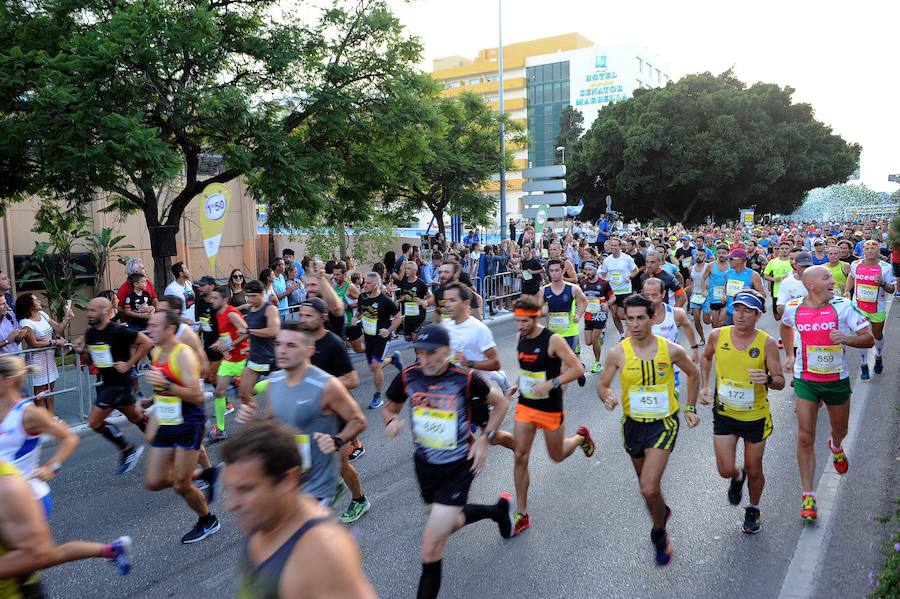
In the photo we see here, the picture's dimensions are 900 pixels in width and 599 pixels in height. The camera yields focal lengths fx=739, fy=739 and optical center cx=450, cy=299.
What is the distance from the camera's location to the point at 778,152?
44.7m

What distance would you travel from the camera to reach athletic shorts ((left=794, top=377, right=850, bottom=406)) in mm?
6105

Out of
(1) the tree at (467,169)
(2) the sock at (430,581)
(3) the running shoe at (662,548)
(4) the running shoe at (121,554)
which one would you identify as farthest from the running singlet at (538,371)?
(1) the tree at (467,169)

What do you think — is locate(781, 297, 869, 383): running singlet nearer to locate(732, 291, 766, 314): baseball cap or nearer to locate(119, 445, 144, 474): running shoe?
locate(732, 291, 766, 314): baseball cap

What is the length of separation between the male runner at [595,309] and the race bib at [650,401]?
5.79m

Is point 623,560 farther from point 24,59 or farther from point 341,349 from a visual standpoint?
point 24,59

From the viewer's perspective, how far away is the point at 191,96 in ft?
38.1

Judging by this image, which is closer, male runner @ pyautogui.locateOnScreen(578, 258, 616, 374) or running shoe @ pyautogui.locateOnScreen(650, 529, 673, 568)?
running shoe @ pyautogui.locateOnScreen(650, 529, 673, 568)

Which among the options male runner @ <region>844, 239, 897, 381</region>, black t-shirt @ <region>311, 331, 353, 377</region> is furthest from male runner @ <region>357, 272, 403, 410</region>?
male runner @ <region>844, 239, 897, 381</region>

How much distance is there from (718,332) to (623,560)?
1.94 m

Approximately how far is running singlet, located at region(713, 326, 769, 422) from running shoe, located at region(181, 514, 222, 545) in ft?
13.0

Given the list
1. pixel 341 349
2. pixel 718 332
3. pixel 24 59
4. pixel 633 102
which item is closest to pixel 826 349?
pixel 718 332

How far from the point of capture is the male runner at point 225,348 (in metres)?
8.20

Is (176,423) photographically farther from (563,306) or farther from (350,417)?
(563,306)

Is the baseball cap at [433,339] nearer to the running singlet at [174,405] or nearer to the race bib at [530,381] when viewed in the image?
the race bib at [530,381]
